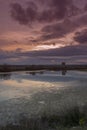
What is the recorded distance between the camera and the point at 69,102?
24344 millimetres

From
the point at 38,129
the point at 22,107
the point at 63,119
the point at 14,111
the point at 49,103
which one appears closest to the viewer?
the point at 38,129

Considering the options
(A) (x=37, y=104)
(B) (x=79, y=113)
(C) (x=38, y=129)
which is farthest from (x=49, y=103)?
(C) (x=38, y=129)

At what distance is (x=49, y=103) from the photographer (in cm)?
2417

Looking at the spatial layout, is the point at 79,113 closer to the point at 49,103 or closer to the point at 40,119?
the point at 40,119

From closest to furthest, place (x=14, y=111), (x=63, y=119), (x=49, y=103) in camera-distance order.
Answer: (x=63, y=119) → (x=14, y=111) → (x=49, y=103)

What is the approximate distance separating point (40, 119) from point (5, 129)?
149 inches

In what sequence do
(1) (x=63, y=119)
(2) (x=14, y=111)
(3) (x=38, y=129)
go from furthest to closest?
Result: (2) (x=14, y=111)
(1) (x=63, y=119)
(3) (x=38, y=129)

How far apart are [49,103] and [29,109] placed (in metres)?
3.15

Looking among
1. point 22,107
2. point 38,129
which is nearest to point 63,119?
point 38,129

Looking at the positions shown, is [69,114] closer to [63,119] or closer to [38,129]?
[63,119]

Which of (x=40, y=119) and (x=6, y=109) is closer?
(x=40, y=119)

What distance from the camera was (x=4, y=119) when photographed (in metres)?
18.2

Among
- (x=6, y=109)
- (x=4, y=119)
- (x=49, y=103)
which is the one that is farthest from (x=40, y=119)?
(x=49, y=103)

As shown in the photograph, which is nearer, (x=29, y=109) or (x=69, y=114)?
(x=69, y=114)
